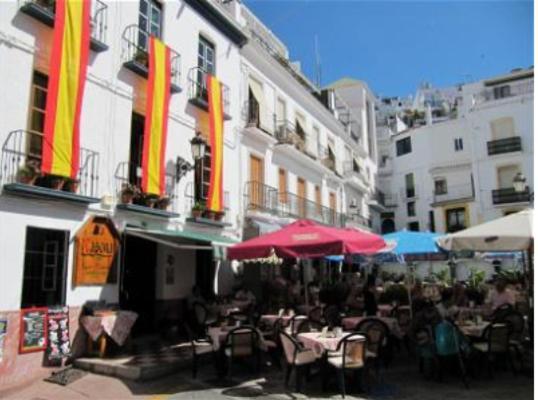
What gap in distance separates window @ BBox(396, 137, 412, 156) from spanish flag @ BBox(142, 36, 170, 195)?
109 feet

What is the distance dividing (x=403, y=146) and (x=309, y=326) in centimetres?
3643

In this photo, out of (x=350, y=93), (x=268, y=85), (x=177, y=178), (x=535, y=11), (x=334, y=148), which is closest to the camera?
(x=535, y=11)

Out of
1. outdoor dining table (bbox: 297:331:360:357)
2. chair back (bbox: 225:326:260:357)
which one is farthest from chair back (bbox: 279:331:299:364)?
chair back (bbox: 225:326:260:357)

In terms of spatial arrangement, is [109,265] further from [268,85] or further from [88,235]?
[268,85]

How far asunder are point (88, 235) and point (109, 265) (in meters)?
0.85

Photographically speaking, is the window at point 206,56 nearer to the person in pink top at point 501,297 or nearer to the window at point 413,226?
the person in pink top at point 501,297

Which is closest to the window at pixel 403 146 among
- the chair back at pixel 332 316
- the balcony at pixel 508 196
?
the balcony at pixel 508 196

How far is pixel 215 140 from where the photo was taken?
14.1 meters

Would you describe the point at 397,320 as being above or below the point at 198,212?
below

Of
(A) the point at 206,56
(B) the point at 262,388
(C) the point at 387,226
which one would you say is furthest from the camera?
(C) the point at 387,226

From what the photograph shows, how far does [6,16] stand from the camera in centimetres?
868

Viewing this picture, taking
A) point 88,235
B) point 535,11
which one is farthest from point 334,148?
point 535,11

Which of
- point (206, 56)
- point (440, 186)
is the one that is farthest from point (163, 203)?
point (440, 186)

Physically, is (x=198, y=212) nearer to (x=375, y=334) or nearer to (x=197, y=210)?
(x=197, y=210)
